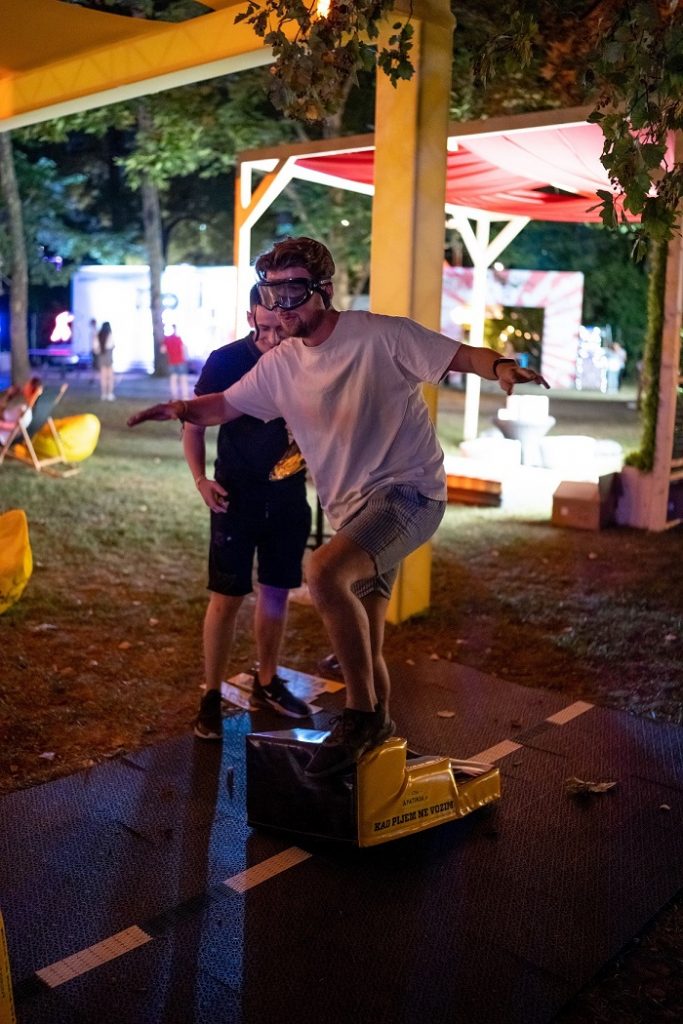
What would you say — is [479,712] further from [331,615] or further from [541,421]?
[541,421]

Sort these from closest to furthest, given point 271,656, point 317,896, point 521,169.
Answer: point 317,896, point 271,656, point 521,169

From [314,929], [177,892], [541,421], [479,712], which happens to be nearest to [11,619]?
[479,712]

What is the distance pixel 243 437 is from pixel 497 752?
73.2 inches

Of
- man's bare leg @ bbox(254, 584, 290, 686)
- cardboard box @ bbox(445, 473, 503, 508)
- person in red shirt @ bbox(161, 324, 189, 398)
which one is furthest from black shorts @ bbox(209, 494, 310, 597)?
person in red shirt @ bbox(161, 324, 189, 398)

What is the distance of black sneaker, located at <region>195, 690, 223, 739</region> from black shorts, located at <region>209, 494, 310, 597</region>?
0.51 m

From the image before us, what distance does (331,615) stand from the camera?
3725 mm

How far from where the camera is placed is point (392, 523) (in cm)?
382

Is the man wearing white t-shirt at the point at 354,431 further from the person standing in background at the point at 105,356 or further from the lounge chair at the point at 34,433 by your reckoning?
the person standing in background at the point at 105,356

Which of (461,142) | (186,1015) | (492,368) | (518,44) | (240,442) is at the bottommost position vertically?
(186,1015)

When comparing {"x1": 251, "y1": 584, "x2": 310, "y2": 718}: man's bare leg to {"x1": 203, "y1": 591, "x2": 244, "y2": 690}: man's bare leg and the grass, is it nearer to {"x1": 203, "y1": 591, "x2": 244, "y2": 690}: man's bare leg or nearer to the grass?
{"x1": 203, "y1": 591, "x2": 244, "y2": 690}: man's bare leg

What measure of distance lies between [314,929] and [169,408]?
6.49 feet

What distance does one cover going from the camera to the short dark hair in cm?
385

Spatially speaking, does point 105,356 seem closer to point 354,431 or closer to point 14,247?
point 14,247

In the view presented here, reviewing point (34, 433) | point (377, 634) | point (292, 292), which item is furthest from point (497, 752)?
point (34, 433)
